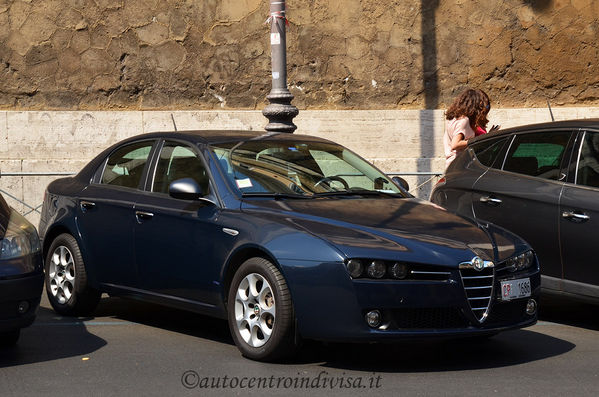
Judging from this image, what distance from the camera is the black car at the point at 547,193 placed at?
7805 millimetres

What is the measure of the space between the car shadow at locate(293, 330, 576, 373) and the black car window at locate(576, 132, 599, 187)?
1154 mm

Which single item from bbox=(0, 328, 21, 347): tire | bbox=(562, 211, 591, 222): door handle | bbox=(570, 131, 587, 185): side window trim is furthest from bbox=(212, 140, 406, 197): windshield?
bbox=(0, 328, 21, 347): tire

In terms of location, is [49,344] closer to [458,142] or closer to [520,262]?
[520,262]

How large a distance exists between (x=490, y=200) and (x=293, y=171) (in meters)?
1.78

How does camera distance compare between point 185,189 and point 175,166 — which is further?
point 175,166

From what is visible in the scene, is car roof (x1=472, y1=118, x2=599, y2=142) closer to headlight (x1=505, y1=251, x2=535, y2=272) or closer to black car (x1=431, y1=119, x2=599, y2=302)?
black car (x1=431, y1=119, x2=599, y2=302)

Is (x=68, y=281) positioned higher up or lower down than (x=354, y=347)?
higher up

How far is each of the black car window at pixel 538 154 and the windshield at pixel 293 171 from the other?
3.76 ft

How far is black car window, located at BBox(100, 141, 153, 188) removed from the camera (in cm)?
823

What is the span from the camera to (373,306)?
6270 millimetres

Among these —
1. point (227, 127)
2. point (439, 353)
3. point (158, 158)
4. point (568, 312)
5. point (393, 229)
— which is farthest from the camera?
point (227, 127)

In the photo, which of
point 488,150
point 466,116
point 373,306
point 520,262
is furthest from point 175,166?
point 466,116

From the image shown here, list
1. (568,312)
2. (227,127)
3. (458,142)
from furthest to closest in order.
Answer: (227,127), (458,142), (568,312)

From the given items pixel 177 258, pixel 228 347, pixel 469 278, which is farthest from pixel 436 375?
pixel 177 258
